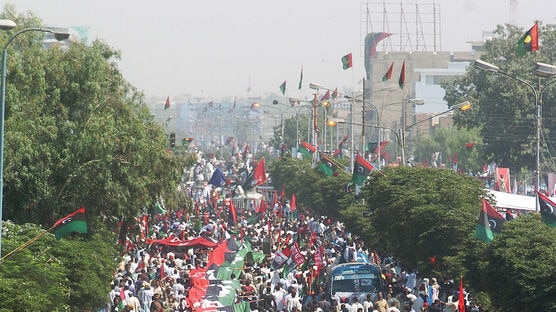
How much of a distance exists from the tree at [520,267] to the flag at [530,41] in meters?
13.7

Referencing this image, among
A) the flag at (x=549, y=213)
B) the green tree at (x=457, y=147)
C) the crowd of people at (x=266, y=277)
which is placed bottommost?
the green tree at (x=457, y=147)

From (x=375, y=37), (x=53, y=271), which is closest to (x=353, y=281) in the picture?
(x=53, y=271)

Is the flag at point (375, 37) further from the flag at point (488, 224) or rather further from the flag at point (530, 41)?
the flag at point (488, 224)

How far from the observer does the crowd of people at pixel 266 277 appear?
30094 mm

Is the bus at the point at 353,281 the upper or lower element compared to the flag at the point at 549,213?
lower

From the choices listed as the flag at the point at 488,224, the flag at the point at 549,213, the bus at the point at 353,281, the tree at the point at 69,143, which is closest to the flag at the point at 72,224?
the tree at the point at 69,143

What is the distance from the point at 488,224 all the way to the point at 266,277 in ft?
41.2

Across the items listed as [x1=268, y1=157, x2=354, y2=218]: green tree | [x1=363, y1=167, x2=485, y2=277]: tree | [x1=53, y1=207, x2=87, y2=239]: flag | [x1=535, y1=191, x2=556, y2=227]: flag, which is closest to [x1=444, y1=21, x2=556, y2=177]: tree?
[x1=268, y1=157, x2=354, y2=218]: green tree

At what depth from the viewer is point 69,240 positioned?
2819cm

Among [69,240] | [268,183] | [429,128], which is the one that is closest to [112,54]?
[69,240]

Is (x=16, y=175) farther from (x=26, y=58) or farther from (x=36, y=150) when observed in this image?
(x=26, y=58)

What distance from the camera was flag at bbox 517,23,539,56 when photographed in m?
39.8

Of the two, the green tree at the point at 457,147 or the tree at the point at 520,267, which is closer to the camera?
the tree at the point at 520,267

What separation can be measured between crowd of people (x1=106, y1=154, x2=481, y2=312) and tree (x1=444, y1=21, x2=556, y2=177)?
2532 centimetres
